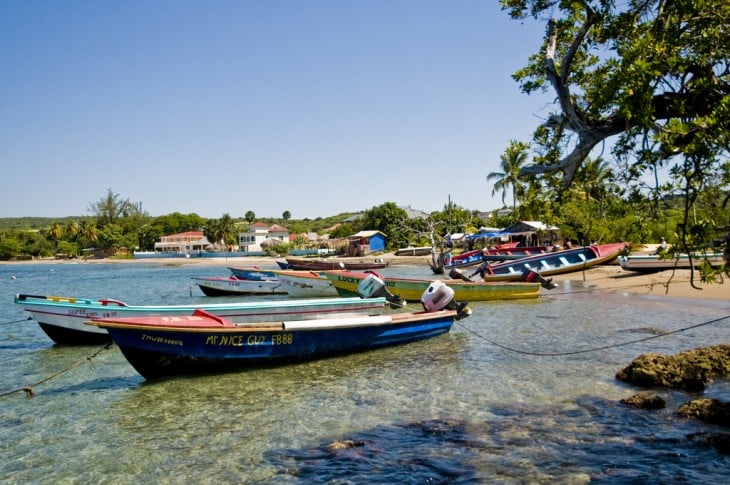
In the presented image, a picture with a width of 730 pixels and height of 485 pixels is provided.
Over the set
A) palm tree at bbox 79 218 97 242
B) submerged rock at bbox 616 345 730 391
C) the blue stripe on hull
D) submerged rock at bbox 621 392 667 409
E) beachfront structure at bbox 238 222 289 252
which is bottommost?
submerged rock at bbox 621 392 667 409

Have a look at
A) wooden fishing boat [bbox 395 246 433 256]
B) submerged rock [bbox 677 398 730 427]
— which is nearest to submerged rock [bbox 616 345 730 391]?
submerged rock [bbox 677 398 730 427]

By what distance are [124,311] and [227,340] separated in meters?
4.03

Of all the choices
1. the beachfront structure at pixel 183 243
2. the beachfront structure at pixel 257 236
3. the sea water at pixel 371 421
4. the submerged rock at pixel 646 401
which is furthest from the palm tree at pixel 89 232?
the submerged rock at pixel 646 401

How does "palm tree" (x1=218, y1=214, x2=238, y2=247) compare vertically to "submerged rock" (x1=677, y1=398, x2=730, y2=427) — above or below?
above

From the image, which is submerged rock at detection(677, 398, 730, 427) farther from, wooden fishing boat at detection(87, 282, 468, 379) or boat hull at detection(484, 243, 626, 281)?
boat hull at detection(484, 243, 626, 281)

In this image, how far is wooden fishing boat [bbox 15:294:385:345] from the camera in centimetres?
1348

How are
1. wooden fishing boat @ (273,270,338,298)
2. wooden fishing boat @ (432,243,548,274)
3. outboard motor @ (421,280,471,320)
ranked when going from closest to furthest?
outboard motor @ (421,280,471,320) < wooden fishing boat @ (273,270,338,298) < wooden fishing boat @ (432,243,548,274)

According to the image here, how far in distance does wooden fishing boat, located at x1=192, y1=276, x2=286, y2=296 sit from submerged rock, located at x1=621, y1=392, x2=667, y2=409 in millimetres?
21124

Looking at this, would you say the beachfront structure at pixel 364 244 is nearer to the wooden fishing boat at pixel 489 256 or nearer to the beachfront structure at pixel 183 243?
the wooden fishing boat at pixel 489 256

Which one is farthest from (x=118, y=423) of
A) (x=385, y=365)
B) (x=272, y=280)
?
(x=272, y=280)

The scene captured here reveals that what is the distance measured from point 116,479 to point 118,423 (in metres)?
2.14

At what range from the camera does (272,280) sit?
28.4 m

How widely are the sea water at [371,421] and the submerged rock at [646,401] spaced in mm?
203

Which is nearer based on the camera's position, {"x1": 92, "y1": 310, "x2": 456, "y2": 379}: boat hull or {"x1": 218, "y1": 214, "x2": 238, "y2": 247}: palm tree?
{"x1": 92, "y1": 310, "x2": 456, "y2": 379}: boat hull
